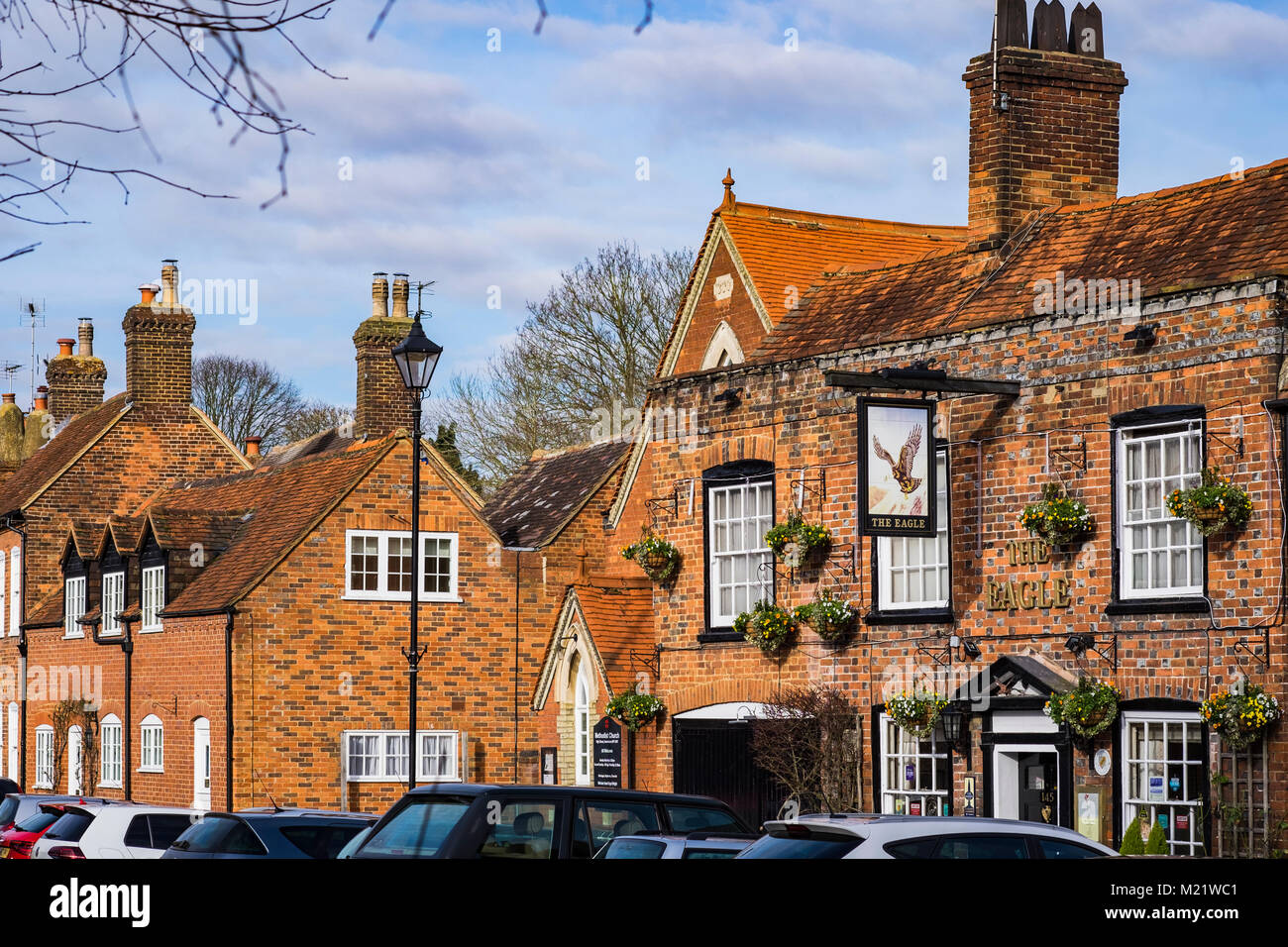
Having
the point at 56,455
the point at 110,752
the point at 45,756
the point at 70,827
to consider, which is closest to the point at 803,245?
the point at 70,827

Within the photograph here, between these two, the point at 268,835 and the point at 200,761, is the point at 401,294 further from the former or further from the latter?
the point at 268,835

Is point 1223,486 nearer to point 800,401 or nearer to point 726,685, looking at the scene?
point 800,401

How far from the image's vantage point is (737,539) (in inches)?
964

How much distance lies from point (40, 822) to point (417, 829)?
373 inches

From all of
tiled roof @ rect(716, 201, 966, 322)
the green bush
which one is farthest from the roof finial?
the green bush

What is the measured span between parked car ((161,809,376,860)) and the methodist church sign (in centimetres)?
848

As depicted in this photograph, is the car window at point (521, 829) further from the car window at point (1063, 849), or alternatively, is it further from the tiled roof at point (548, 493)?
the tiled roof at point (548, 493)

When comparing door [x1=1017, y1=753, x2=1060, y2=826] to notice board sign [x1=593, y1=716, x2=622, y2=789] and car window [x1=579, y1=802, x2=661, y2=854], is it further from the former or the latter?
car window [x1=579, y1=802, x2=661, y2=854]

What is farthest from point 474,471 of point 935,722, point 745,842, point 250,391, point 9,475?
point 745,842

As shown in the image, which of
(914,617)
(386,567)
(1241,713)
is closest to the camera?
(1241,713)

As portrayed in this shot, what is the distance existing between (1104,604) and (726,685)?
644cm

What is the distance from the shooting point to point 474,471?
177 feet

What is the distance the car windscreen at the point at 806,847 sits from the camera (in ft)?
33.0

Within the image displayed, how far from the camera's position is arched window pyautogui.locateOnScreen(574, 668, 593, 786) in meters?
28.1
